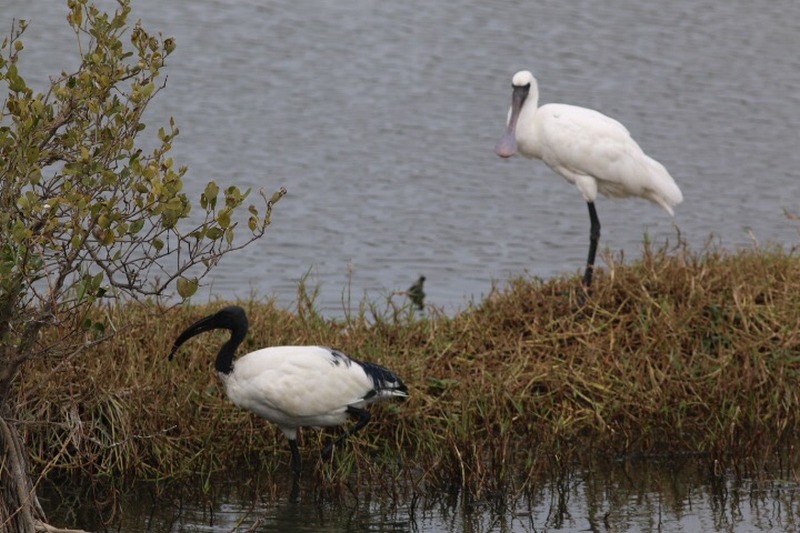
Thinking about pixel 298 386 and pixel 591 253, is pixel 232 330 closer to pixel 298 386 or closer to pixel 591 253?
pixel 298 386

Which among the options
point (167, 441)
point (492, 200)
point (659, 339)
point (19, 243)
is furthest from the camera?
point (492, 200)

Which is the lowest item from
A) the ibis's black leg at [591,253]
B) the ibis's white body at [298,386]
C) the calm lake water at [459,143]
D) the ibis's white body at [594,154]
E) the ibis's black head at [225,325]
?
the ibis's white body at [298,386]

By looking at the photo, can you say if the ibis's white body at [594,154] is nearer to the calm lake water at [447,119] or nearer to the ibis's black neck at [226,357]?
the calm lake water at [447,119]

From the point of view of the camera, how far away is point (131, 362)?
868 centimetres

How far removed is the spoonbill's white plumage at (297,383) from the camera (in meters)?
8.17

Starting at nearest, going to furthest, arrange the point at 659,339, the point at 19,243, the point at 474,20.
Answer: the point at 19,243 < the point at 659,339 < the point at 474,20

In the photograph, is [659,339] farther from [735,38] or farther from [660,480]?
[735,38]

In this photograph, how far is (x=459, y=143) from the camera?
64.0 ft

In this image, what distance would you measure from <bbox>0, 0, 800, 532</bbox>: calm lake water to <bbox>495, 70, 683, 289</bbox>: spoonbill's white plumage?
0.85m

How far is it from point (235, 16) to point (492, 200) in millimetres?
9096

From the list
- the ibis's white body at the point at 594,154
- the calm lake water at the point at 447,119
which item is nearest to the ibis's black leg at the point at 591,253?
the ibis's white body at the point at 594,154

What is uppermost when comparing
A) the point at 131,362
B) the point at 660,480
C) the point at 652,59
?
the point at 652,59

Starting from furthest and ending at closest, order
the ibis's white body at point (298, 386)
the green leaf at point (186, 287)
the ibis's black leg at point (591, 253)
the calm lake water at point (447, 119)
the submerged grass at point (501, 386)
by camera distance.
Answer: the calm lake water at point (447, 119), the ibis's black leg at point (591, 253), the submerged grass at point (501, 386), the ibis's white body at point (298, 386), the green leaf at point (186, 287)

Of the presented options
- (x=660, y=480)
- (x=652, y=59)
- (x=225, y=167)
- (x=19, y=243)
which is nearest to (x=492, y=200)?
(x=225, y=167)
